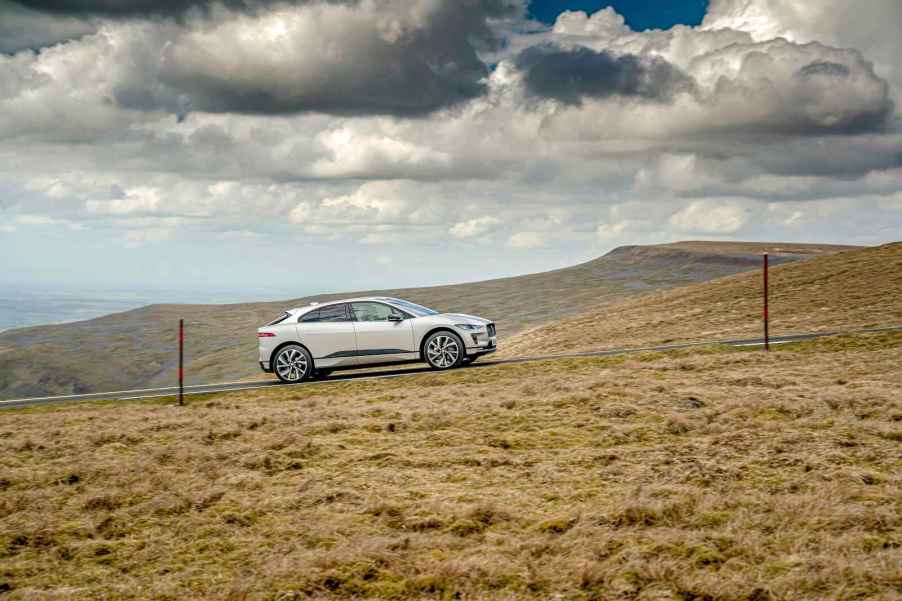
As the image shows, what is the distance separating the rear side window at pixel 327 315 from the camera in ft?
58.6

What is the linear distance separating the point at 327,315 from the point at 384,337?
1347mm

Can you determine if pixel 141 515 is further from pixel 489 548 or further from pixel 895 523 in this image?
pixel 895 523

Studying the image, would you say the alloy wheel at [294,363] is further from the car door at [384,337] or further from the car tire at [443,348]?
the car tire at [443,348]

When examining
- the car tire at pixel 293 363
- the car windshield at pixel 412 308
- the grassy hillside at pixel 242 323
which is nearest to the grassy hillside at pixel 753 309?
the car windshield at pixel 412 308

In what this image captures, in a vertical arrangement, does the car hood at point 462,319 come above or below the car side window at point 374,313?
below

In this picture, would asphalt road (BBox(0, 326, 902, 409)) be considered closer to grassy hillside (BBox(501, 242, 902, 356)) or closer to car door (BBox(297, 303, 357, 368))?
car door (BBox(297, 303, 357, 368))

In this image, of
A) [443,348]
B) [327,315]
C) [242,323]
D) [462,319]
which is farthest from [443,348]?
[242,323]

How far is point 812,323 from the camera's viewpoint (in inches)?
921

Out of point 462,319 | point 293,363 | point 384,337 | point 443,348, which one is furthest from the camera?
point 462,319

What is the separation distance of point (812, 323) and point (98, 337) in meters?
101

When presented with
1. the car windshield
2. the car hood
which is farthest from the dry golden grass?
the car windshield

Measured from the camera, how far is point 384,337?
1770 cm

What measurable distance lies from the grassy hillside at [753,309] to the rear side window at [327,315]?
8.82 meters

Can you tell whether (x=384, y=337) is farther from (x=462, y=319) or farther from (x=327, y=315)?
(x=462, y=319)
